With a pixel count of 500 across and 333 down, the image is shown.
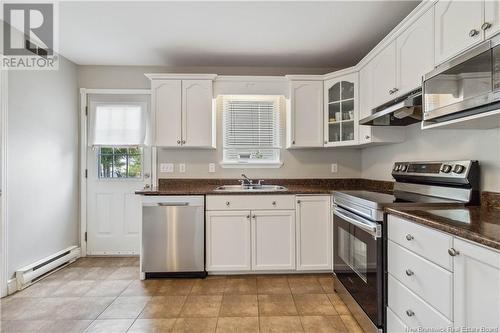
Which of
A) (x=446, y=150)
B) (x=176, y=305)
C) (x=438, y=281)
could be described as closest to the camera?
(x=438, y=281)

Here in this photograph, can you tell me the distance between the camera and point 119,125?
3379mm

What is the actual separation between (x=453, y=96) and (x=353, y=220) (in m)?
1.00

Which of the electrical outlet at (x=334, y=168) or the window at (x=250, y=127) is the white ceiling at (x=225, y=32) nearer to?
the window at (x=250, y=127)

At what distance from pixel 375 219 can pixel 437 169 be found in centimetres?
63

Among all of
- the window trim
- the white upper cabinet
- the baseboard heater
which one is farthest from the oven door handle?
the baseboard heater

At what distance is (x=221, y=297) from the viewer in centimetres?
232

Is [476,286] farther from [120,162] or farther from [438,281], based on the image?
[120,162]

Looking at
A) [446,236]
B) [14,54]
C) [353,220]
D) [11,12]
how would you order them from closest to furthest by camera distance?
[446,236] < [353,220] < [11,12] < [14,54]

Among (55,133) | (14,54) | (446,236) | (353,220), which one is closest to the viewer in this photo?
(446,236)

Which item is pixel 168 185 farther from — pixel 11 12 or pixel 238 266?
pixel 11 12

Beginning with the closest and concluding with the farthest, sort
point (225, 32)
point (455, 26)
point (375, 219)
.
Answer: point (455, 26) < point (375, 219) < point (225, 32)

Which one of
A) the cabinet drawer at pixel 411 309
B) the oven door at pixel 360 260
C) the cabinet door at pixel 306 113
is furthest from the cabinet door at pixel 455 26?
the cabinet door at pixel 306 113

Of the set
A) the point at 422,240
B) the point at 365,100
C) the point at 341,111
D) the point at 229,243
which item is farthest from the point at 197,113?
the point at 422,240

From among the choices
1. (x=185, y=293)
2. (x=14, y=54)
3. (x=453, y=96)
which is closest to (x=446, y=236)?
(x=453, y=96)
